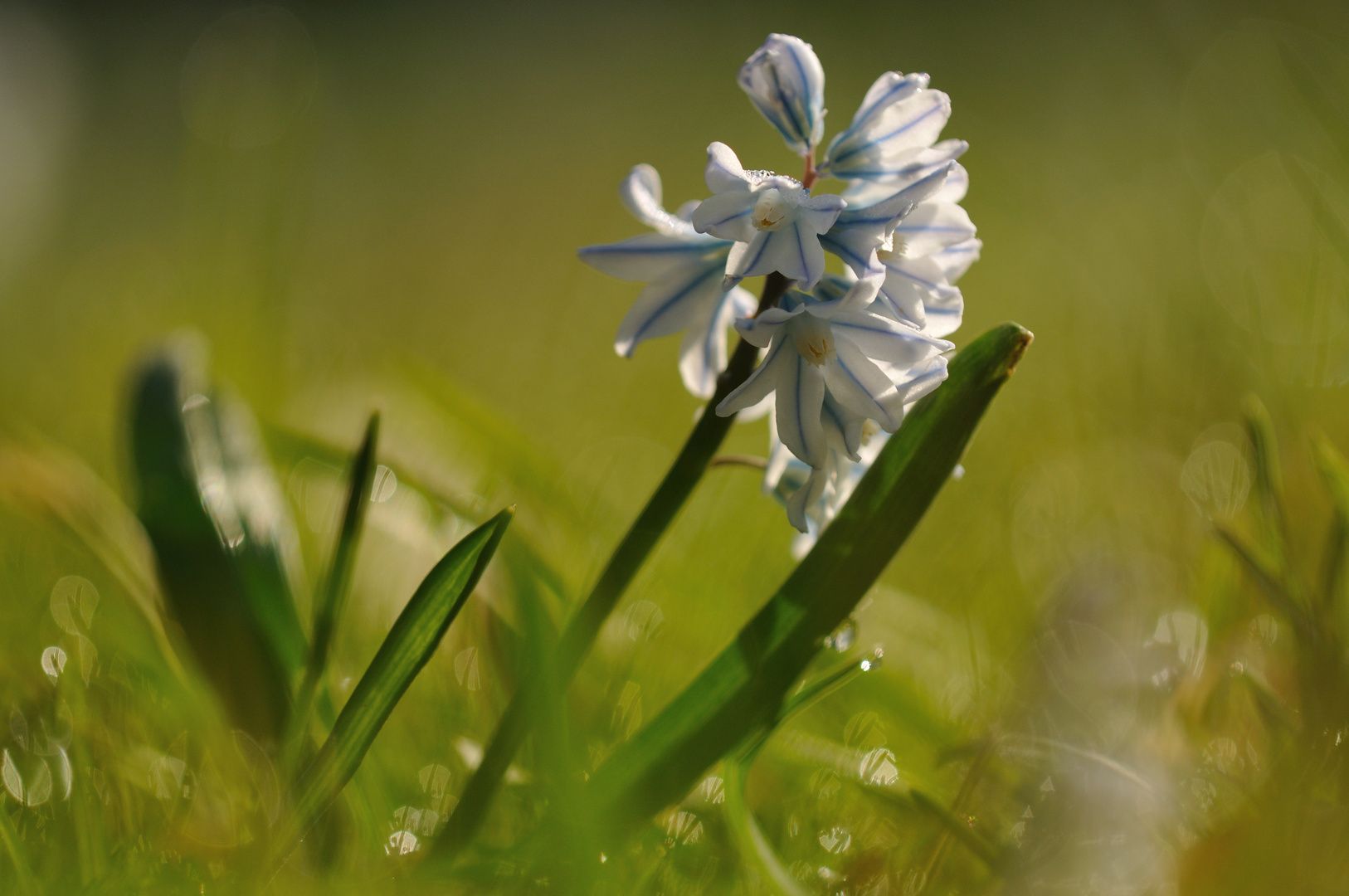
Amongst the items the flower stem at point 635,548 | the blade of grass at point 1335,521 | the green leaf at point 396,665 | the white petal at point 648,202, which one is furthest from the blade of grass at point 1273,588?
the green leaf at point 396,665

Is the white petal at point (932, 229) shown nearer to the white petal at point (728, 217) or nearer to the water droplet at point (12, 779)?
the white petal at point (728, 217)

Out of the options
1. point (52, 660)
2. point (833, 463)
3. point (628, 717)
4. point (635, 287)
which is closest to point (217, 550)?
point (52, 660)

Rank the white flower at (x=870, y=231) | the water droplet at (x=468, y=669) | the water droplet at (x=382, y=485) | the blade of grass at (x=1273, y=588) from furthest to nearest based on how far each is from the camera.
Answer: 1. the water droplet at (x=382, y=485)
2. the water droplet at (x=468, y=669)
3. the blade of grass at (x=1273, y=588)
4. the white flower at (x=870, y=231)

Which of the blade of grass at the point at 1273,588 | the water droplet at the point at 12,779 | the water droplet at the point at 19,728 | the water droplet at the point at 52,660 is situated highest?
the blade of grass at the point at 1273,588

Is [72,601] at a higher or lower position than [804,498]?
lower

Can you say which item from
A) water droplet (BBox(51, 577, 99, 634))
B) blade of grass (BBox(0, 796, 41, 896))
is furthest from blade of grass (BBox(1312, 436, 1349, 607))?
water droplet (BBox(51, 577, 99, 634))

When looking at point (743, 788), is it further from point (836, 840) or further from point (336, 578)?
point (336, 578)

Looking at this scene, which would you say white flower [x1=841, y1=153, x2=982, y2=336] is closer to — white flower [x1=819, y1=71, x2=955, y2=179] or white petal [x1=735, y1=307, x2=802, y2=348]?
white flower [x1=819, y1=71, x2=955, y2=179]
